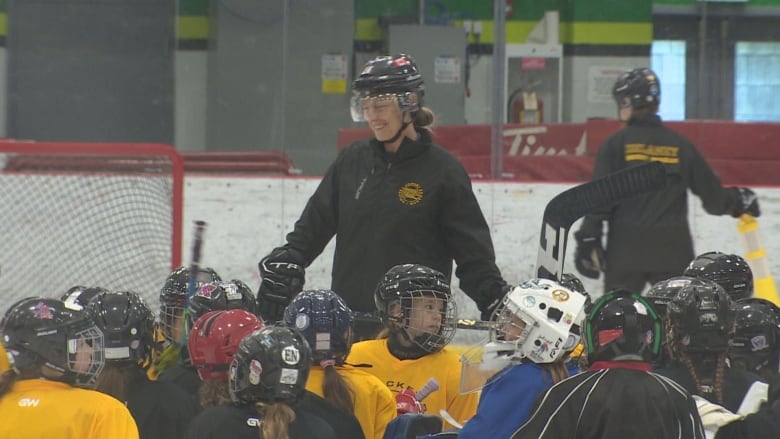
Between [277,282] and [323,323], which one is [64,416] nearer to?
[323,323]

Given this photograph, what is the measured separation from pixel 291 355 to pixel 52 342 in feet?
1.84

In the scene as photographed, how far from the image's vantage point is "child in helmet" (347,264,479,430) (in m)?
3.89

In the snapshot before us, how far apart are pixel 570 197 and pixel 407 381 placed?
72cm

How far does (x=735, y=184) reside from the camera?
25.6 feet

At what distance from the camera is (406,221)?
4.43 m

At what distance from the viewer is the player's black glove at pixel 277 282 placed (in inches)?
175

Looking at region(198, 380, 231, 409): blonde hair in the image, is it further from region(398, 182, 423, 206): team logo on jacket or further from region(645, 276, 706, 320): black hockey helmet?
region(398, 182, 423, 206): team logo on jacket

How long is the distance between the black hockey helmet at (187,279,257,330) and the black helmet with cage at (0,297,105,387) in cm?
90

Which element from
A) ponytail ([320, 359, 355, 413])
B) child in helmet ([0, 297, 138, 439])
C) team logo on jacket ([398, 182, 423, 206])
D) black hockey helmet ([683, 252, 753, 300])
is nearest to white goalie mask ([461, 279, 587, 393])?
ponytail ([320, 359, 355, 413])

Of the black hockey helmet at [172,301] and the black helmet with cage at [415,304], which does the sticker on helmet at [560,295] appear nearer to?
the black helmet with cage at [415,304]

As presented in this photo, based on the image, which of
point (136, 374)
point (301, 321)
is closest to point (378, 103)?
point (301, 321)

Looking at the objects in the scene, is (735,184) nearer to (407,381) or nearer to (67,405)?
(407,381)

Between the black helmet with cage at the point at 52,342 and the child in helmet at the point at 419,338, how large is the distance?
1.00 meters

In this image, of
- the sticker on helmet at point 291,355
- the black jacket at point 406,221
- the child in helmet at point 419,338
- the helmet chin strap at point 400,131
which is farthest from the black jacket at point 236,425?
the helmet chin strap at point 400,131
